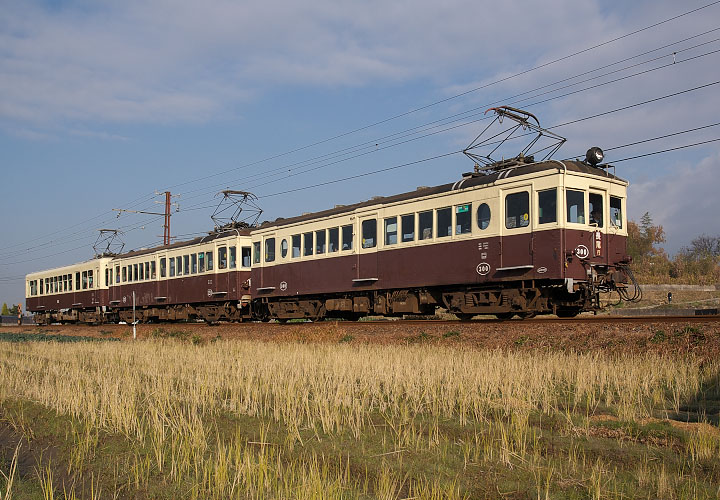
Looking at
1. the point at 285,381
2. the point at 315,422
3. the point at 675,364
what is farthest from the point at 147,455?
the point at 675,364

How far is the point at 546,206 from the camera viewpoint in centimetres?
1588

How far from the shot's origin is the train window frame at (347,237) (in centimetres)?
2166

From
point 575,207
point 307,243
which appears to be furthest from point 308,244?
point 575,207

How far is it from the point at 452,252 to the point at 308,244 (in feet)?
24.1

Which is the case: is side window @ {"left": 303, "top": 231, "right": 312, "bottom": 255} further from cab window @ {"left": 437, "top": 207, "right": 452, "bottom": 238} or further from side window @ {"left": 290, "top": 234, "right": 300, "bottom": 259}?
cab window @ {"left": 437, "top": 207, "right": 452, "bottom": 238}

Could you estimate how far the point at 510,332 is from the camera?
1483 cm

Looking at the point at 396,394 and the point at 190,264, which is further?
the point at 190,264

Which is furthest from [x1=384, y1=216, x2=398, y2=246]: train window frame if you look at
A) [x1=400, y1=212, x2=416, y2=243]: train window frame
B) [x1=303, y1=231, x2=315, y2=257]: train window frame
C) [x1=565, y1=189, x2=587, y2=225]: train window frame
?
[x1=565, y1=189, x2=587, y2=225]: train window frame

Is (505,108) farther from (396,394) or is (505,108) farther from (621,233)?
(396,394)

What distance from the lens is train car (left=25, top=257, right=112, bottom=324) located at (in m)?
42.8

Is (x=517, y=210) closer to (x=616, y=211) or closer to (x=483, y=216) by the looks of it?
(x=483, y=216)

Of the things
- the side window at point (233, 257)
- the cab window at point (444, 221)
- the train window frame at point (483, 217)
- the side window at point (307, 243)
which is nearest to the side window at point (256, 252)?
the side window at point (233, 257)

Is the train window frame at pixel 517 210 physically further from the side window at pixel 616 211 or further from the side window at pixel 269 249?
the side window at pixel 269 249

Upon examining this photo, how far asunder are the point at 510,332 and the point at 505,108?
24.2 feet
